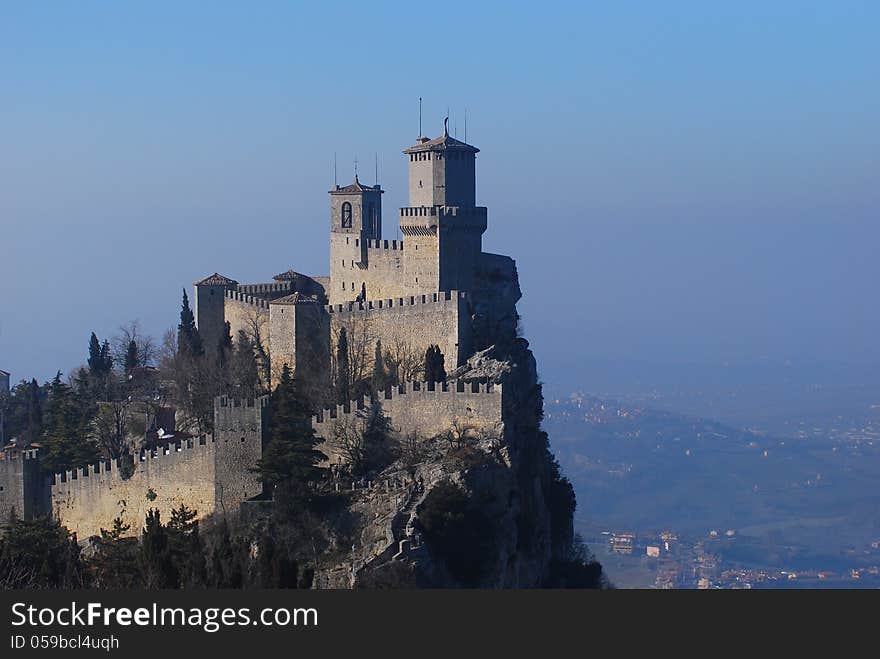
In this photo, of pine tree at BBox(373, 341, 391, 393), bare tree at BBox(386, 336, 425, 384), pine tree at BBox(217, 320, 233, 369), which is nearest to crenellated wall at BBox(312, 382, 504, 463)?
pine tree at BBox(373, 341, 391, 393)

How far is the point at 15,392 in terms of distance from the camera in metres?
67.6

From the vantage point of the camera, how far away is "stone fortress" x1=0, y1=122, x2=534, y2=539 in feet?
160

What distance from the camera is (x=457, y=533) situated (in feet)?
156

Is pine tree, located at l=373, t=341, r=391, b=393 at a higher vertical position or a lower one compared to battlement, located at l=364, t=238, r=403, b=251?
lower

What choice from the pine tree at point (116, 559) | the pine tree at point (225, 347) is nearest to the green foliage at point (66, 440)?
the pine tree at point (116, 559)

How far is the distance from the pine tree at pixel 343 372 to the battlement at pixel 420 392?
9.76 ft

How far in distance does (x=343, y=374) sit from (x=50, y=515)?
10268 mm

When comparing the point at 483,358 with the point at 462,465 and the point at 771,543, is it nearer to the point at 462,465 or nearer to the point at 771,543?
the point at 462,465

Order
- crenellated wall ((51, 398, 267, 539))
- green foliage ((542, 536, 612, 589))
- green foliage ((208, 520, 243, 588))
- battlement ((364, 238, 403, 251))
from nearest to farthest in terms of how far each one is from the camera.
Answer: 1. green foliage ((208, 520, 243, 588))
2. crenellated wall ((51, 398, 267, 539))
3. green foliage ((542, 536, 612, 589))
4. battlement ((364, 238, 403, 251))

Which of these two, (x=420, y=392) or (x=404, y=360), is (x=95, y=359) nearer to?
(x=404, y=360)

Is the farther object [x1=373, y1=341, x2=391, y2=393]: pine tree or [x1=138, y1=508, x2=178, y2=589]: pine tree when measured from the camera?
[x1=373, y1=341, x2=391, y2=393]: pine tree

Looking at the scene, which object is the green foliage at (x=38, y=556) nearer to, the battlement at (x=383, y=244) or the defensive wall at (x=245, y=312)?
the defensive wall at (x=245, y=312)

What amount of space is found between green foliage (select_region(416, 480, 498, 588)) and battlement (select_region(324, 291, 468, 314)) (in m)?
9.00

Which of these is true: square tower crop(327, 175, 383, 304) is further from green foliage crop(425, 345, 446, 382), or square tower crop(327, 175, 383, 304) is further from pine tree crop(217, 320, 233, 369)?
green foliage crop(425, 345, 446, 382)
